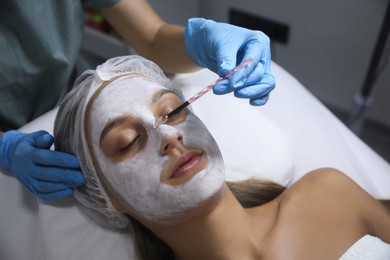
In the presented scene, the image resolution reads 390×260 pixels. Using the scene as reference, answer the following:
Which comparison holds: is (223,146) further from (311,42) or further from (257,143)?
(311,42)

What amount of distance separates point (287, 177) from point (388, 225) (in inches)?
13.0

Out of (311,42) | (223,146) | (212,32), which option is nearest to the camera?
(212,32)

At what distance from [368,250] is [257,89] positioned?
47 centimetres

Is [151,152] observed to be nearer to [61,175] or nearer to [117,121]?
[117,121]

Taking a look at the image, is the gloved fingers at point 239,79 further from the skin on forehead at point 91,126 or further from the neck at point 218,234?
the neck at point 218,234

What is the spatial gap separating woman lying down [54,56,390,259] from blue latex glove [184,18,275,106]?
130mm

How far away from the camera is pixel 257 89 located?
940mm

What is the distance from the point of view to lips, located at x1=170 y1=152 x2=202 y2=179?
87 cm

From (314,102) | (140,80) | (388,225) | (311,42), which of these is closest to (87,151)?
(140,80)

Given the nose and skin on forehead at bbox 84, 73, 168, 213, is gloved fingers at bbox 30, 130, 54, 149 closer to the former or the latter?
skin on forehead at bbox 84, 73, 168, 213

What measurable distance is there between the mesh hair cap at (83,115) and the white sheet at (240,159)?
0.14 metres

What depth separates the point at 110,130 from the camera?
926mm

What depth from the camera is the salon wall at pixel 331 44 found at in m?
1.98

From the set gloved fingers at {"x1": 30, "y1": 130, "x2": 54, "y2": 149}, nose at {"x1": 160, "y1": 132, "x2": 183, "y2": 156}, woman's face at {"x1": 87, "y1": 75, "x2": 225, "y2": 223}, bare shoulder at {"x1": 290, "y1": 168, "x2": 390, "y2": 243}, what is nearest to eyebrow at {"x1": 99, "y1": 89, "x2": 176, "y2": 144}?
woman's face at {"x1": 87, "y1": 75, "x2": 225, "y2": 223}
